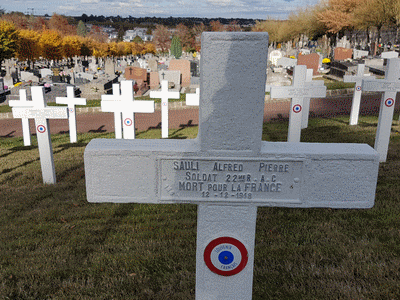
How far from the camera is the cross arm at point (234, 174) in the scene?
213 centimetres

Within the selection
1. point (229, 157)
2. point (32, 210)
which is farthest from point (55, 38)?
point (229, 157)

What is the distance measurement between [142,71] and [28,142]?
15746mm

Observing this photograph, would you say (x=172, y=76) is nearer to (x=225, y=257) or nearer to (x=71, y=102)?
(x=71, y=102)

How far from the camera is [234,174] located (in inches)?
84.7

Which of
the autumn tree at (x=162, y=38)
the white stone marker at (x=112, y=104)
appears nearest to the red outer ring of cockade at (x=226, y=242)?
the white stone marker at (x=112, y=104)

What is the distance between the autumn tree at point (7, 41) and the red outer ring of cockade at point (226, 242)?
39.2 meters

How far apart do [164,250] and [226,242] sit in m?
1.33

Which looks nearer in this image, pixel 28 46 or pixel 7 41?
pixel 7 41

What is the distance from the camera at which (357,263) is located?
3133mm

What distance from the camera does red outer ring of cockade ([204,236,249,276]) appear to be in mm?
2271

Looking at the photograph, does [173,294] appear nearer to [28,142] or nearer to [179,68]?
[28,142]

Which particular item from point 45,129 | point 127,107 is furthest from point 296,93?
point 45,129

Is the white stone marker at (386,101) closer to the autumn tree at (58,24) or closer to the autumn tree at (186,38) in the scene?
the autumn tree at (186,38)

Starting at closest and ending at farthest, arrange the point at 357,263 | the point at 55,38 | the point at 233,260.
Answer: the point at 233,260
the point at 357,263
the point at 55,38
